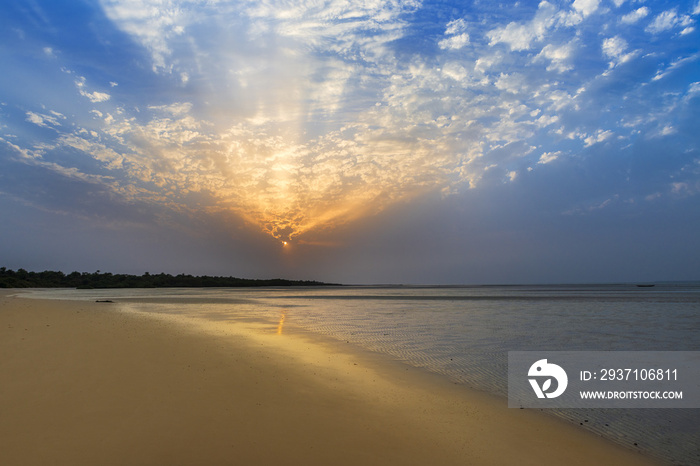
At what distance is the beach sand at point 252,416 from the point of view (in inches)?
194

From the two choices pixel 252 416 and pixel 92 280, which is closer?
pixel 252 416

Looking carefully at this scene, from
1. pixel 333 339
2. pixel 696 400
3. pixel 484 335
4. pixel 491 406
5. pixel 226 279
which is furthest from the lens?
pixel 226 279

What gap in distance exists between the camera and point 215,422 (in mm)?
5891

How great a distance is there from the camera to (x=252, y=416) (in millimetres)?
6199

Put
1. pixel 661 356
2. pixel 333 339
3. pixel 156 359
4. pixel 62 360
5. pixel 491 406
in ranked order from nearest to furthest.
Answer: pixel 491 406 → pixel 62 360 → pixel 156 359 → pixel 661 356 → pixel 333 339

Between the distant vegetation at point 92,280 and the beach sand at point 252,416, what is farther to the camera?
the distant vegetation at point 92,280

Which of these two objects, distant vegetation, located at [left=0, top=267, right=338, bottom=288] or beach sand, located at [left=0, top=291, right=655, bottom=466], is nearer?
beach sand, located at [left=0, top=291, right=655, bottom=466]

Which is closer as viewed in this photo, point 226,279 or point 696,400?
point 696,400

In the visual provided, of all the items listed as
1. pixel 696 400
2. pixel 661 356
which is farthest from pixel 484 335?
pixel 696 400

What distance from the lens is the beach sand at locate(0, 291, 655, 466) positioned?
492 cm

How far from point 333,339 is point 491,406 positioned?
8485 mm

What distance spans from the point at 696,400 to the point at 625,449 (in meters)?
4.16

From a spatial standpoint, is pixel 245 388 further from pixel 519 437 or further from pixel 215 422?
pixel 519 437

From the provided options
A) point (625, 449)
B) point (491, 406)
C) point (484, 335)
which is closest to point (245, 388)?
point (491, 406)
